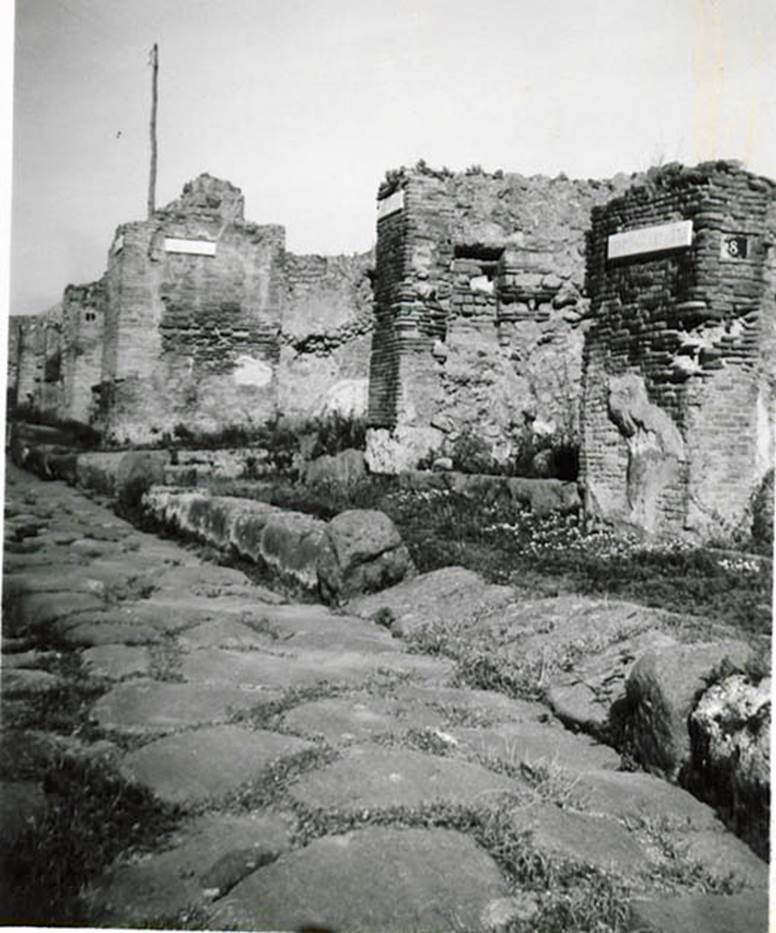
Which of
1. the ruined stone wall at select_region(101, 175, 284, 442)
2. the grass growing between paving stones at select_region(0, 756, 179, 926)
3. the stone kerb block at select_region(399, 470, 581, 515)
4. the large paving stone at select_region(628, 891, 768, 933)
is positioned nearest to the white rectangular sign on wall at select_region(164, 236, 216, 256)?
the ruined stone wall at select_region(101, 175, 284, 442)

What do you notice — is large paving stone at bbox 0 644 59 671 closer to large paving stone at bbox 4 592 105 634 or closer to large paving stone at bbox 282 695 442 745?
large paving stone at bbox 4 592 105 634

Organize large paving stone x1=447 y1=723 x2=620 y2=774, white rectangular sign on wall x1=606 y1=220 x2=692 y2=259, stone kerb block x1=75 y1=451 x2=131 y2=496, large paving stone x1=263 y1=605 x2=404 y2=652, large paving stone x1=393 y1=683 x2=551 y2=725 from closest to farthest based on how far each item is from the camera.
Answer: large paving stone x1=447 y1=723 x2=620 y2=774 → large paving stone x1=393 y1=683 x2=551 y2=725 → large paving stone x1=263 y1=605 x2=404 y2=652 → white rectangular sign on wall x1=606 y1=220 x2=692 y2=259 → stone kerb block x1=75 y1=451 x2=131 y2=496

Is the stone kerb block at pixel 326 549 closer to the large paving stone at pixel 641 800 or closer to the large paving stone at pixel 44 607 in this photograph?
the large paving stone at pixel 44 607

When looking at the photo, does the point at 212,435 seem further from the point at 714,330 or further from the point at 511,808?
the point at 511,808

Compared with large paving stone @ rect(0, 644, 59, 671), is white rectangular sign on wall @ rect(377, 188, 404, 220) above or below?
above

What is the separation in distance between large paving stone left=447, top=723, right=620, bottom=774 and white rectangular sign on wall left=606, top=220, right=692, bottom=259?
14.0ft

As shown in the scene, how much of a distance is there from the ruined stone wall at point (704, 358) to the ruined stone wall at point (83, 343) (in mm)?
12337

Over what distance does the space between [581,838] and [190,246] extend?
1204 cm

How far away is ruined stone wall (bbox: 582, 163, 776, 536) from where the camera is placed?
608cm

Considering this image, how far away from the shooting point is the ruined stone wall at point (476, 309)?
9.95 meters

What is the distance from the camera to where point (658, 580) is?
194 inches

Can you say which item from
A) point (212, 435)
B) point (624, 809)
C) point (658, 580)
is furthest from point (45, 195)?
point (212, 435)

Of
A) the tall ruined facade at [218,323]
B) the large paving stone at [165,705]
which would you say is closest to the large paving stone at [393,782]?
the large paving stone at [165,705]

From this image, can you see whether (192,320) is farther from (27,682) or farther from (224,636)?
(27,682)
